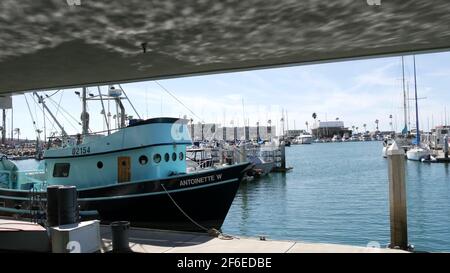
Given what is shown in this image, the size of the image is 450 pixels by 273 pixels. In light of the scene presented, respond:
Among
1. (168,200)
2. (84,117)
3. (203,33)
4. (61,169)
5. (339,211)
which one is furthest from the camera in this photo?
(339,211)

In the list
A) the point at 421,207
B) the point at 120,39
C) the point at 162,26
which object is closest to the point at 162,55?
the point at 120,39

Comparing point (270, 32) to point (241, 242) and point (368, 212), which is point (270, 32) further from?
point (368, 212)

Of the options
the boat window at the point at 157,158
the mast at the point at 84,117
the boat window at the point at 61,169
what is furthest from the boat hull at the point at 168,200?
the mast at the point at 84,117

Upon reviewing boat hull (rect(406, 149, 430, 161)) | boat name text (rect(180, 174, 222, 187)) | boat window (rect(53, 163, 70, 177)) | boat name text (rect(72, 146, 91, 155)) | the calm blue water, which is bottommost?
the calm blue water

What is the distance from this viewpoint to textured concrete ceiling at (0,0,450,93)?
19.4 ft

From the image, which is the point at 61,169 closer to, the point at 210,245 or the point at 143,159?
the point at 143,159

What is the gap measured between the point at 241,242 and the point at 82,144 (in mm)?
10522

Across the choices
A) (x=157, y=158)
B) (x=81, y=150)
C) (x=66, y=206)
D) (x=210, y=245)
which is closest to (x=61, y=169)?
(x=81, y=150)

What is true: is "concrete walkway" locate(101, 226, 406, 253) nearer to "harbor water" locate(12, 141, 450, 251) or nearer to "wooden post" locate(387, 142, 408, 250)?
"wooden post" locate(387, 142, 408, 250)

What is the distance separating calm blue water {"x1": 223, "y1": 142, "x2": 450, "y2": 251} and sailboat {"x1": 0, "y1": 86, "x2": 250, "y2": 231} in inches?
235

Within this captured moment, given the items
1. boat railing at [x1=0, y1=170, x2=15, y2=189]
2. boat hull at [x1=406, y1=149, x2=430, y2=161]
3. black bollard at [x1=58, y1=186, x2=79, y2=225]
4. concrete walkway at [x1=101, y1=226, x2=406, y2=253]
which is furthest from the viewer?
boat hull at [x1=406, y1=149, x2=430, y2=161]

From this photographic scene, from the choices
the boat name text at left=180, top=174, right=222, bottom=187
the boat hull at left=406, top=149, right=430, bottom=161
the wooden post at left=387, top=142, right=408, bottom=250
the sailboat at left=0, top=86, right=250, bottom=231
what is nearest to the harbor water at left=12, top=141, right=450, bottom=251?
the sailboat at left=0, top=86, right=250, bottom=231

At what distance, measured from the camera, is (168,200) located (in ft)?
52.2

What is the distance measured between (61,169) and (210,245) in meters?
11.4
